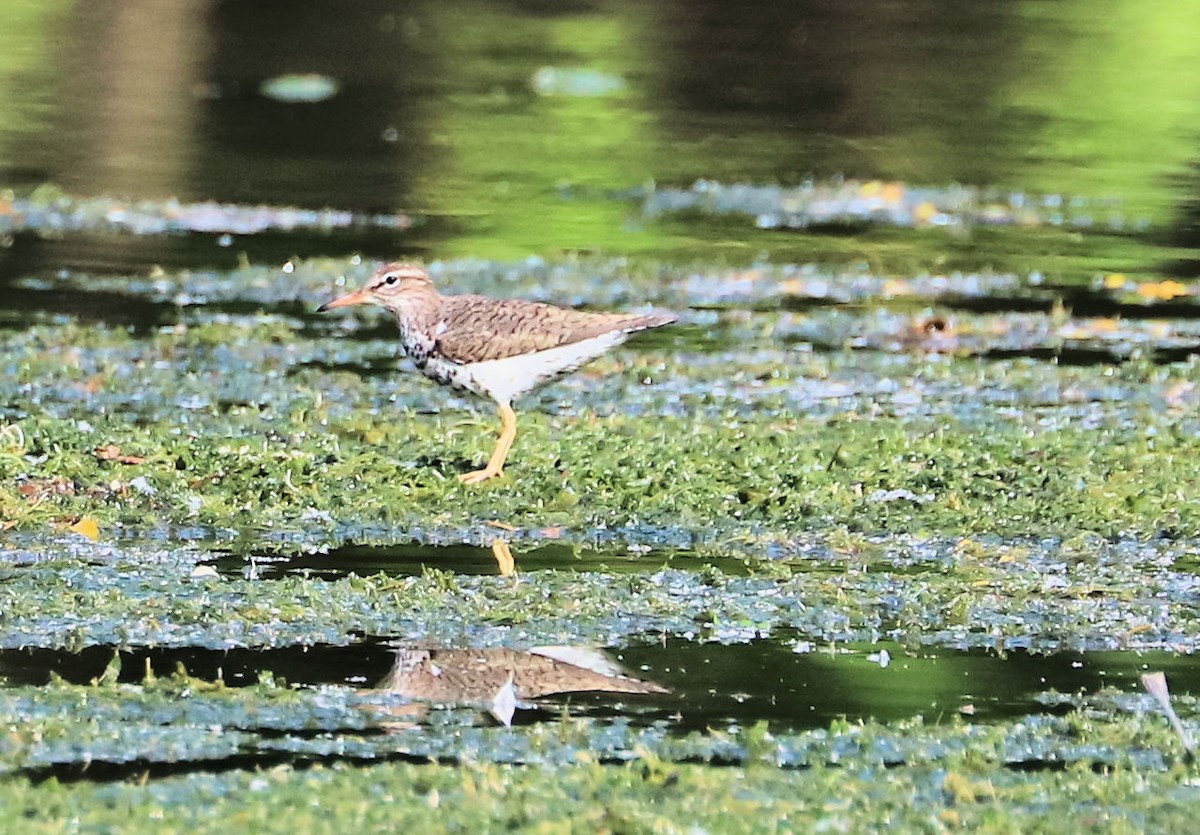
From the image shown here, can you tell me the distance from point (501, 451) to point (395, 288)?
4.15 feet

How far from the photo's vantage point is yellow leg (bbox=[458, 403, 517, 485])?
881 cm

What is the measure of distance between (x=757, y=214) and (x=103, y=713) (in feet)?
32.6

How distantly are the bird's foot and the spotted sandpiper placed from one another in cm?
24

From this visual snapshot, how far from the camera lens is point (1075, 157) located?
60.2 ft

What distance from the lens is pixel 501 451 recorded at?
905cm

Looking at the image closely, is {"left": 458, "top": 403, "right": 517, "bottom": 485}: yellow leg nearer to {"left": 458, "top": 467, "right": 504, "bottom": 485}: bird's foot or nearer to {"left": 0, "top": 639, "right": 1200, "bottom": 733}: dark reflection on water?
{"left": 458, "top": 467, "right": 504, "bottom": 485}: bird's foot

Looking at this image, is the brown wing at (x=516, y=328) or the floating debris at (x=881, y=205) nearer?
the brown wing at (x=516, y=328)

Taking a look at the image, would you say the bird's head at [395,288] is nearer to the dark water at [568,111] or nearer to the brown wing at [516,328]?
the brown wing at [516,328]

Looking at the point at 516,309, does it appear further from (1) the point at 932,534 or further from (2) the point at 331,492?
(1) the point at 932,534

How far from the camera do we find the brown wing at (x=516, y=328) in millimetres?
9320

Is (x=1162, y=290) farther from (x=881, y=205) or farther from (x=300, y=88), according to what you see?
(x=300, y=88)

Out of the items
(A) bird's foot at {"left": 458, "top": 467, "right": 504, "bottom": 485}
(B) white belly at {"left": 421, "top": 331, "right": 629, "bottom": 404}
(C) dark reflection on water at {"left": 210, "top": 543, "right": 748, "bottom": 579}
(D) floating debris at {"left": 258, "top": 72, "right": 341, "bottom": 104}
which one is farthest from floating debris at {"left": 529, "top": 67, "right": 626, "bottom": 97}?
(C) dark reflection on water at {"left": 210, "top": 543, "right": 748, "bottom": 579}

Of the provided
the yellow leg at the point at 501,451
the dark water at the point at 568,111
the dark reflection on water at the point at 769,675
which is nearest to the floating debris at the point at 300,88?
the dark water at the point at 568,111

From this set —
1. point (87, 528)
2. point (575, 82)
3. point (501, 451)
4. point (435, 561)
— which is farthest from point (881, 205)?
point (87, 528)
